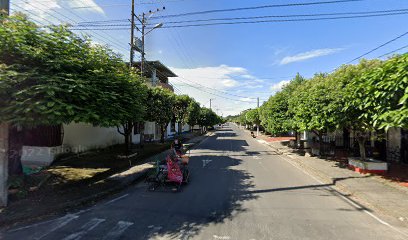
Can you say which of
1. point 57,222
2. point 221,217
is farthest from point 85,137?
point 221,217

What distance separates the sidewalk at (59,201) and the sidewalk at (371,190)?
8.45 meters

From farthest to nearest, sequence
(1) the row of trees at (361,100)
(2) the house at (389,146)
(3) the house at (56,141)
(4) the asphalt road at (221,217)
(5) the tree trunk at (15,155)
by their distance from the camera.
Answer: (2) the house at (389,146) → (3) the house at (56,141) → (5) the tree trunk at (15,155) → (1) the row of trees at (361,100) → (4) the asphalt road at (221,217)

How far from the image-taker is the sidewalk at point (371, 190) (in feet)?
21.9

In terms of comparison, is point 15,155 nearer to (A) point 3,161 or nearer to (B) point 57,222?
(A) point 3,161

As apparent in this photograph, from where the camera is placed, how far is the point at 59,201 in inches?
277

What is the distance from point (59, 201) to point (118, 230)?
112 inches

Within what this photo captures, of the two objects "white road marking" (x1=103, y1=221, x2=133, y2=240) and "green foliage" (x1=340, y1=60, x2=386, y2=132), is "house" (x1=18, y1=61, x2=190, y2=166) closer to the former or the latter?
"white road marking" (x1=103, y1=221, x2=133, y2=240)

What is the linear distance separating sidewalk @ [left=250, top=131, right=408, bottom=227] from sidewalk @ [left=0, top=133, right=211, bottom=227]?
27.7 feet

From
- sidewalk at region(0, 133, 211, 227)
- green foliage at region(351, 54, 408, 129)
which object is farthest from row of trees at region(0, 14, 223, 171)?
green foliage at region(351, 54, 408, 129)

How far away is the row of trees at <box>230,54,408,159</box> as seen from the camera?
20.8ft

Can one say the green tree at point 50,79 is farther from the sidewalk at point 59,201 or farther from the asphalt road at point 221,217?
the asphalt road at point 221,217

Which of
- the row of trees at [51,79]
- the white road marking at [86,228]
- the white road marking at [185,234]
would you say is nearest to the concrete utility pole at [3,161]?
the row of trees at [51,79]

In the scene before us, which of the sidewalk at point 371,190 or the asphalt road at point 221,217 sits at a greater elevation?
the sidewalk at point 371,190

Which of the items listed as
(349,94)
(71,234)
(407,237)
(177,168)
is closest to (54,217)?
(71,234)
